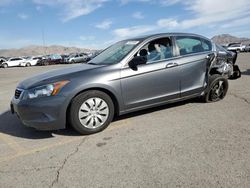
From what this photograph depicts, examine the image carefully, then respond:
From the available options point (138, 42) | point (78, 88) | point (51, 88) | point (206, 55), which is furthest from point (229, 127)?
point (51, 88)

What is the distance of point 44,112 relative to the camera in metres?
4.25

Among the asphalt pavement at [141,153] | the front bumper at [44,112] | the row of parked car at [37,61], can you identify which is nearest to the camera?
the asphalt pavement at [141,153]

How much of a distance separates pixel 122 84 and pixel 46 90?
4.14 feet

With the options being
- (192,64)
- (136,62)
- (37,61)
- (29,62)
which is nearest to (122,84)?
(136,62)

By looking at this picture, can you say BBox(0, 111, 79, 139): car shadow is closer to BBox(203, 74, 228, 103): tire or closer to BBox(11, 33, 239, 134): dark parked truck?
BBox(11, 33, 239, 134): dark parked truck

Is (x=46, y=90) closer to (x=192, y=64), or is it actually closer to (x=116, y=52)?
(x=116, y=52)

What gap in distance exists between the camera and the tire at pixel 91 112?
14.4ft

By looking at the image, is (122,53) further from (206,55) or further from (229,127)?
(229,127)

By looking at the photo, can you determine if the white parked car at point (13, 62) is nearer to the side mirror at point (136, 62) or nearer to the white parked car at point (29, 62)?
the white parked car at point (29, 62)

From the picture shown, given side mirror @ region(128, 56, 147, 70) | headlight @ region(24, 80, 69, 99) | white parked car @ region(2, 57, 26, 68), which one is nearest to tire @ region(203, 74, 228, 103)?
side mirror @ region(128, 56, 147, 70)

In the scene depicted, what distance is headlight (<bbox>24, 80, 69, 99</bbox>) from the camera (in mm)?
4289

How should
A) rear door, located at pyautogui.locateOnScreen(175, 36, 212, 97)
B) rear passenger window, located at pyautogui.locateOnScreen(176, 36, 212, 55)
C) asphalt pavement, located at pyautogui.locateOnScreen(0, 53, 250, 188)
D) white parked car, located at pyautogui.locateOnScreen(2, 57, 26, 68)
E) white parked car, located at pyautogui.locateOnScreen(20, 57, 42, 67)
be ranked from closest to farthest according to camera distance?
asphalt pavement, located at pyautogui.locateOnScreen(0, 53, 250, 188), rear door, located at pyautogui.locateOnScreen(175, 36, 212, 97), rear passenger window, located at pyautogui.locateOnScreen(176, 36, 212, 55), white parked car, located at pyautogui.locateOnScreen(2, 57, 26, 68), white parked car, located at pyautogui.locateOnScreen(20, 57, 42, 67)

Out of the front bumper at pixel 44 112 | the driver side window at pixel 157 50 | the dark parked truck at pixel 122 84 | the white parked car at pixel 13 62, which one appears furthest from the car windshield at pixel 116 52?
the white parked car at pixel 13 62

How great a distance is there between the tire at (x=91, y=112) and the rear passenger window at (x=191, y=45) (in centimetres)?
198
